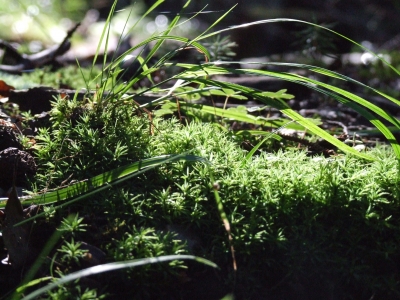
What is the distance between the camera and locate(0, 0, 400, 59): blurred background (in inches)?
244

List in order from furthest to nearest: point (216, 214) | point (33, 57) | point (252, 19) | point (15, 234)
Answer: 1. point (252, 19)
2. point (33, 57)
3. point (216, 214)
4. point (15, 234)

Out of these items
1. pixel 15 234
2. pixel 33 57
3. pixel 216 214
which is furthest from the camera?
pixel 33 57

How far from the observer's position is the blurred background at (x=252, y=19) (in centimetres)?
620

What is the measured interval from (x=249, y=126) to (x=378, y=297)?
1.33 meters

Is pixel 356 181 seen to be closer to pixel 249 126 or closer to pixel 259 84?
pixel 249 126

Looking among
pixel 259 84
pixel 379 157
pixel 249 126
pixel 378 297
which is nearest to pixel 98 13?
pixel 259 84

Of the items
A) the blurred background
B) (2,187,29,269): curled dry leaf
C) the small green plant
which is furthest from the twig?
(2,187,29,269): curled dry leaf

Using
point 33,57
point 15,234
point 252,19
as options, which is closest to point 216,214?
point 15,234

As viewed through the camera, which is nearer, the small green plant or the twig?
the small green plant

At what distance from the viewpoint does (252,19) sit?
26.5 feet

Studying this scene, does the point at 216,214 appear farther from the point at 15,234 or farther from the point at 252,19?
the point at 252,19

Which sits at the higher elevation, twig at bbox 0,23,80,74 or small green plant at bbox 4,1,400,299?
twig at bbox 0,23,80,74

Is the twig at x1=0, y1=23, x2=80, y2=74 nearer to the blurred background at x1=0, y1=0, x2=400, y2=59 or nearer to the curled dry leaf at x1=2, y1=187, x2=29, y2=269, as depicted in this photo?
the blurred background at x1=0, y1=0, x2=400, y2=59

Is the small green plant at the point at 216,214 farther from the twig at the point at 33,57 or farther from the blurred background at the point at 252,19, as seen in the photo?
the blurred background at the point at 252,19
